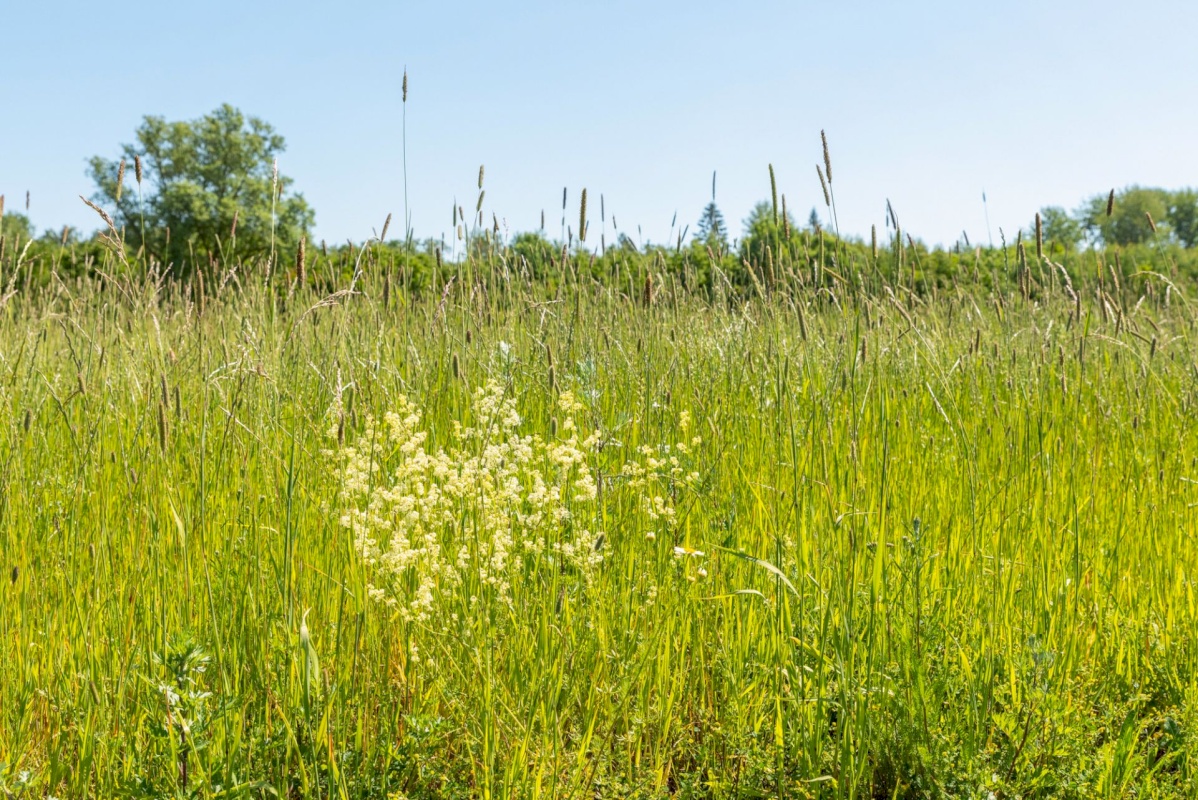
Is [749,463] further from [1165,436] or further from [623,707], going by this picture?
[1165,436]

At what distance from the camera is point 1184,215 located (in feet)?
171

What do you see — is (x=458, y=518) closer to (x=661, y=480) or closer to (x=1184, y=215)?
(x=661, y=480)

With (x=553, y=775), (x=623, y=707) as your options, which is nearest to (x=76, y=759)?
(x=553, y=775)

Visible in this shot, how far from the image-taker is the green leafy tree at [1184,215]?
50969mm

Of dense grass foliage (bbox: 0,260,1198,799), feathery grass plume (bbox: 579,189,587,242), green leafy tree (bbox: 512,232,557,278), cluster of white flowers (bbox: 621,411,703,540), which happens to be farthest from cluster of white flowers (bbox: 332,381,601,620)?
green leafy tree (bbox: 512,232,557,278)

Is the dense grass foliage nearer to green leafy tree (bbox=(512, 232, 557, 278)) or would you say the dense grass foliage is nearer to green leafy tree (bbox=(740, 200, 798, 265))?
green leafy tree (bbox=(740, 200, 798, 265))

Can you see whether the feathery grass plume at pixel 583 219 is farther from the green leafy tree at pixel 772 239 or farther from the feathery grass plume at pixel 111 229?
the feathery grass plume at pixel 111 229

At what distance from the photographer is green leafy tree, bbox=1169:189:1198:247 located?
2007 inches

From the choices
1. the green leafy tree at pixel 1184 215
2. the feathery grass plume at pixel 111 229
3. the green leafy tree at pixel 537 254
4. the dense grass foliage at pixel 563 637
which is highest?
the green leafy tree at pixel 1184 215

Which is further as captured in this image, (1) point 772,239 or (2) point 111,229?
(1) point 772,239

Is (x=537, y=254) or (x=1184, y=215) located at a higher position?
(x=1184, y=215)

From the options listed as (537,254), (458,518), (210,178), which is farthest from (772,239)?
(210,178)

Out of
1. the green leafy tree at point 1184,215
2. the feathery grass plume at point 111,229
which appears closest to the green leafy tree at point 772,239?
the feathery grass plume at point 111,229

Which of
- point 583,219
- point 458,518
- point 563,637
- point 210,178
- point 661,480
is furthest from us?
point 210,178
